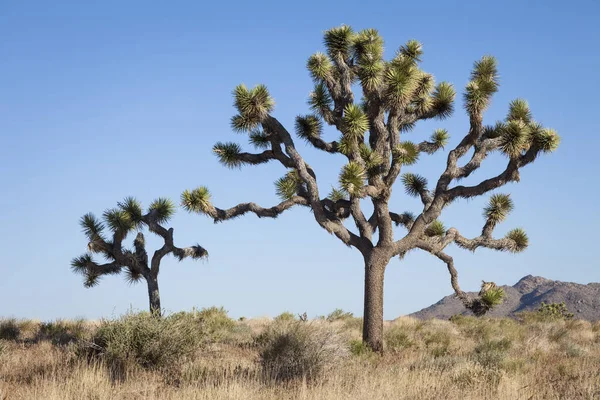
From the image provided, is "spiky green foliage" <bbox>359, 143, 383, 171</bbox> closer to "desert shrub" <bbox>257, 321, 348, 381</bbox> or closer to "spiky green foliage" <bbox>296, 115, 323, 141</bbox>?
"spiky green foliage" <bbox>296, 115, 323, 141</bbox>

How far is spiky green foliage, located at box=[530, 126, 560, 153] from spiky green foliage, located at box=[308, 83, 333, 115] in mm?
5887

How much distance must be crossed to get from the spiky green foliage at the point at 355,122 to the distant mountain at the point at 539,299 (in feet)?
130

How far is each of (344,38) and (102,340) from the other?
10.5m

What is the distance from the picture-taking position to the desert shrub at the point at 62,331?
2012cm

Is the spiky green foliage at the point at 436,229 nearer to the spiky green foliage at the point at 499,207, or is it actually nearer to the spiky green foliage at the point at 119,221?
the spiky green foliage at the point at 499,207

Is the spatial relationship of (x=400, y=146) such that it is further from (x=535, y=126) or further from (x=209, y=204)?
(x=209, y=204)

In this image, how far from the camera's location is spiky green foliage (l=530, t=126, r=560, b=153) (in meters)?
17.3


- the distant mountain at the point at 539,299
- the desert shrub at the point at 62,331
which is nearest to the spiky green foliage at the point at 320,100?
the desert shrub at the point at 62,331

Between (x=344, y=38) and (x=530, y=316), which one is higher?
(x=344, y=38)

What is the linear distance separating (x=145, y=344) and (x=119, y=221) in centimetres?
999

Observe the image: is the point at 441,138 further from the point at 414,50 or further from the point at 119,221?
the point at 119,221

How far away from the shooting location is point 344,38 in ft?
60.4

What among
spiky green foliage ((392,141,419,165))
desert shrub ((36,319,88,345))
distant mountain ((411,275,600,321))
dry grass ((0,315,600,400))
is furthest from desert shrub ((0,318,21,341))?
distant mountain ((411,275,600,321))

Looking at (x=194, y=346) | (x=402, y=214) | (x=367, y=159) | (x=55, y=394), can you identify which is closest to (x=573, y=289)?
(x=402, y=214)
